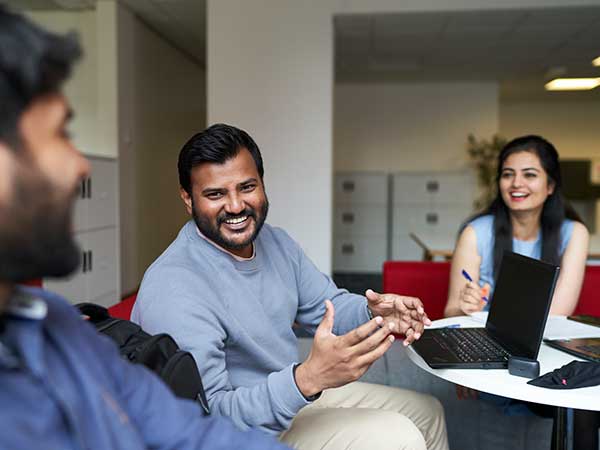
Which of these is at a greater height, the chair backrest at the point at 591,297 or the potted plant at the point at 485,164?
the potted plant at the point at 485,164

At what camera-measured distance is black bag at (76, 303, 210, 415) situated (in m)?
1.00

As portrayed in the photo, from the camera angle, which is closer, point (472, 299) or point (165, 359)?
point (165, 359)

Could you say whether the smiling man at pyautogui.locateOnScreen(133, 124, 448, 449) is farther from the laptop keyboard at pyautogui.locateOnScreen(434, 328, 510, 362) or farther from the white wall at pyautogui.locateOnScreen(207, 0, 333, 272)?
the white wall at pyautogui.locateOnScreen(207, 0, 333, 272)

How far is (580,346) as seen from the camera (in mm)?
1584

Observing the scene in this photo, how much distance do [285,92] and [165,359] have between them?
13.6ft

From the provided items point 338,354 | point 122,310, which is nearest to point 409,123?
point 122,310

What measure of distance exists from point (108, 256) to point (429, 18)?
3.73 meters

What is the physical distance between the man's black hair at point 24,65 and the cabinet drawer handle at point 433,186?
25.1ft

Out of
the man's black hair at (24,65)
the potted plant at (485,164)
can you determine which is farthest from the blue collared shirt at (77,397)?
the potted plant at (485,164)

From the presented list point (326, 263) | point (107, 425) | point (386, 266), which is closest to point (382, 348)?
point (107, 425)

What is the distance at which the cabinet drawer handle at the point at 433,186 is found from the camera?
7.95 m

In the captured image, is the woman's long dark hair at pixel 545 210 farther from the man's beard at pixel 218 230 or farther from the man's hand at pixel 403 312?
the man's beard at pixel 218 230

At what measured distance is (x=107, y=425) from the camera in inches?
27.6

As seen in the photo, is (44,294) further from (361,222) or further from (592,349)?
(361,222)
